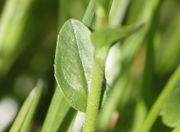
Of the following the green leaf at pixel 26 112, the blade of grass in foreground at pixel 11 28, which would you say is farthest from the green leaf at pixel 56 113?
the blade of grass in foreground at pixel 11 28

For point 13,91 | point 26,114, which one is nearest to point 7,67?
point 13,91

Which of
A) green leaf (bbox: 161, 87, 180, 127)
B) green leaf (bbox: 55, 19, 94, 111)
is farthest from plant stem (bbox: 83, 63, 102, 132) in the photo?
green leaf (bbox: 161, 87, 180, 127)

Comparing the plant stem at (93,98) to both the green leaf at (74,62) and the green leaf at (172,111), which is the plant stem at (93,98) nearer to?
the green leaf at (74,62)

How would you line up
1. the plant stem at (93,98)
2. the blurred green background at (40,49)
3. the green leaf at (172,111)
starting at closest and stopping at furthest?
the plant stem at (93,98) → the green leaf at (172,111) → the blurred green background at (40,49)

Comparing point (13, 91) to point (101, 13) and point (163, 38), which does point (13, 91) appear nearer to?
point (163, 38)

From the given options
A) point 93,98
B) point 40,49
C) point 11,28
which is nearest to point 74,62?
point 93,98

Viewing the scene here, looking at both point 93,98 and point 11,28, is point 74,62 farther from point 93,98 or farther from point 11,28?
point 11,28

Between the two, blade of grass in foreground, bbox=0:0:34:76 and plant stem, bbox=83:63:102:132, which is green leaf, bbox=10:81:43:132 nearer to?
plant stem, bbox=83:63:102:132
